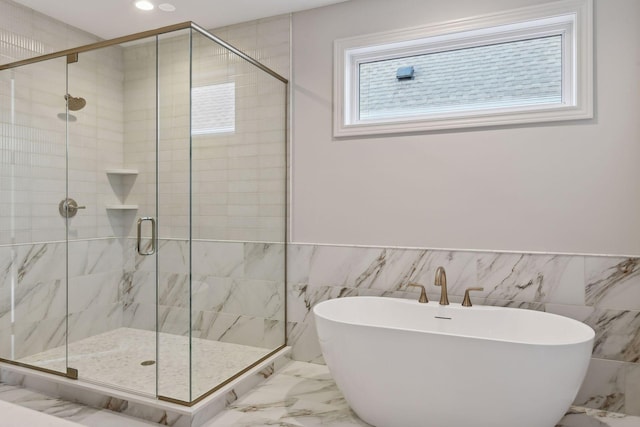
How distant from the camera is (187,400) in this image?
84.7 inches

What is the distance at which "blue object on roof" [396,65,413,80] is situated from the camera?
2.85 meters

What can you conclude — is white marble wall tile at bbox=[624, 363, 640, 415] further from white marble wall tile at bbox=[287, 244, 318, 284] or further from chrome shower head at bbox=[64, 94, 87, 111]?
chrome shower head at bbox=[64, 94, 87, 111]

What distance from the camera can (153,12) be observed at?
3.07 m

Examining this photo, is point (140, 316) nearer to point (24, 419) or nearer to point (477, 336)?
point (24, 419)

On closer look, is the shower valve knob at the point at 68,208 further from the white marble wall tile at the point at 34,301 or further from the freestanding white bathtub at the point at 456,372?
the freestanding white bathtub at the point at 456,372

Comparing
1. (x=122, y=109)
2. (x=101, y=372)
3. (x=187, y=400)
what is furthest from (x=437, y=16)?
(x=101, y=372)

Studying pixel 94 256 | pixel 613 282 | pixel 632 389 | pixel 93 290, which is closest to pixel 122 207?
pixel 94 256

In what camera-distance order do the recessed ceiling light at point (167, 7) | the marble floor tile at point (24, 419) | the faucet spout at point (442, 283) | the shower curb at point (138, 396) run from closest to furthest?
the marble floor tile at point (24, 419) < the shower curb at point (138, 396) < the faucet spout at point (442, 283) < the recessed ceiling light at point (167, 7)

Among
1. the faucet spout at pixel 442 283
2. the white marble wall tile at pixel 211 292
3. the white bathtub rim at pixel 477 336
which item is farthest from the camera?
the faucet spout at pixel 442 283

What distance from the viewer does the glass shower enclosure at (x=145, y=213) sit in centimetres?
219

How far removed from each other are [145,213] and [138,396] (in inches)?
39.0

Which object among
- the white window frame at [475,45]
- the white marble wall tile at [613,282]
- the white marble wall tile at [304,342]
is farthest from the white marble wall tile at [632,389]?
the white marble wall tile at [304,342]

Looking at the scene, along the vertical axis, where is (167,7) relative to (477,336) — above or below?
above

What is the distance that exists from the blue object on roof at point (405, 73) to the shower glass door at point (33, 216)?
2.18m
